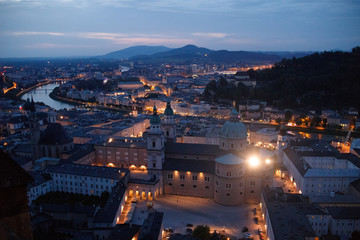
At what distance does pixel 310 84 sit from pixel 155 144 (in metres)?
43.4

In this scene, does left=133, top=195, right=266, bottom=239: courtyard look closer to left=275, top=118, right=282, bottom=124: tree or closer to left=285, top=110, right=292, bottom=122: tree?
left=275, top=118, right=282, bottom=124: tree

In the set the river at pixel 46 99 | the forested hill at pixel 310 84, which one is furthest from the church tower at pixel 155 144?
the river at pixel 46 99

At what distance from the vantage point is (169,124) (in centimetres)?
2272

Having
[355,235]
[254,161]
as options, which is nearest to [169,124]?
[254,161]

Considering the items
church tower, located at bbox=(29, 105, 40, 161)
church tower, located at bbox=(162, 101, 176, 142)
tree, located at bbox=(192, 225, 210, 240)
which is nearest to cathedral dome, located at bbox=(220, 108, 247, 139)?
church tower, located at bbox=(162, 101, 176, 142)

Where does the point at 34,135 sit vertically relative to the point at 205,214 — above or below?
above

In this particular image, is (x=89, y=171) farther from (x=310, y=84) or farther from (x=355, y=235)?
(x=310, y=84)

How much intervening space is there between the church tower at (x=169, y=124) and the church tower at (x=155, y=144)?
3.48 meters

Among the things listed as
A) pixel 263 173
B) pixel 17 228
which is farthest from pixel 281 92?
pixel 17 228

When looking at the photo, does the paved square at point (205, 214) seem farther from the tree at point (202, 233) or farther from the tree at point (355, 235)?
the tree at point (355, 235)

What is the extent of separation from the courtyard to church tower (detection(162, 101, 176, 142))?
5.43 m

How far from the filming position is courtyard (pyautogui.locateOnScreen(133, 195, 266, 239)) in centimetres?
1535

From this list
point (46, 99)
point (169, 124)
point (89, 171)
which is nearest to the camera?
point (89, 171)

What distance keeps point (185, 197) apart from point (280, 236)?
24.8 ft
